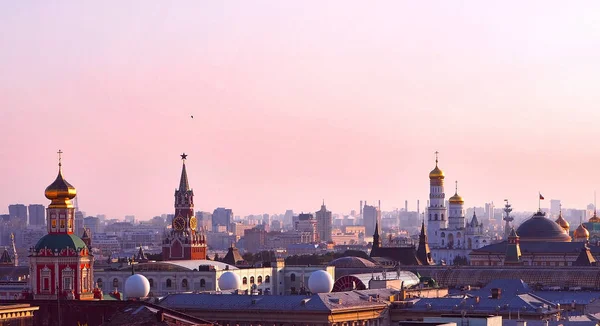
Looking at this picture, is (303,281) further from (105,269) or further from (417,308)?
(417,308)

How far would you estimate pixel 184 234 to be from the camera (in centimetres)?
15238

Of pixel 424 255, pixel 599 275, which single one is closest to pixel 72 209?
pixel 599 275

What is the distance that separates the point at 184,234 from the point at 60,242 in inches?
2084

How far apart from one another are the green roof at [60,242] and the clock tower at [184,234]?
49.9 metres

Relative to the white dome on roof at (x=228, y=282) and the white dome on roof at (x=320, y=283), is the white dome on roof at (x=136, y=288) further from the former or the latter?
the white dome on roof at (x=228, y=282)

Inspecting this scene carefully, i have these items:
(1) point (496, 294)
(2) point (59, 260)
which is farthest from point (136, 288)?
(1) point (496, 294)

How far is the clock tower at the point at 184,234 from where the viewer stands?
497ft

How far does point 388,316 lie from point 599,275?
5167 centimetres

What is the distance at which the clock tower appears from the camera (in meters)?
152

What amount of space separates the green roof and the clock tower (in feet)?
164

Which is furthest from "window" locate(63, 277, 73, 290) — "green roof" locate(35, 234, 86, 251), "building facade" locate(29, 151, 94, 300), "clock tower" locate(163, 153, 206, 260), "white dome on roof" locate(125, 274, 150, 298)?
"clock tower" locate(163, 153, 206, 260)

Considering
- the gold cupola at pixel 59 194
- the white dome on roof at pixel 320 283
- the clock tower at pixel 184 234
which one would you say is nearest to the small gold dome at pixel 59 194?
the gold cupola at pixel 59 194

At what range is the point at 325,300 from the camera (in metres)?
85.5

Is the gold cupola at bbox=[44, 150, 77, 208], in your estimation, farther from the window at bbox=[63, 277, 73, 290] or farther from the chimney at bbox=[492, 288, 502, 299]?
the chimney at bbox=[492, 288, 502, 299]
